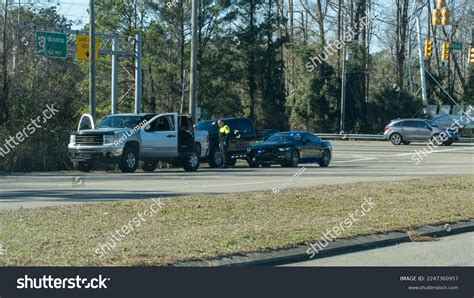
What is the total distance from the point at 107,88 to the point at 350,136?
20193 millimetres

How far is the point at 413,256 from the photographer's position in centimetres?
1038

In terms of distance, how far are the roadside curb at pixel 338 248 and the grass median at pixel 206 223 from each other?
189mm

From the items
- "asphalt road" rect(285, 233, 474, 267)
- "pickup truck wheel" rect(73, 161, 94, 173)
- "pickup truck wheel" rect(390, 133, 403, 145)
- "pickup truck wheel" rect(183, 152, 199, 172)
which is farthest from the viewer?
"pickup truck wheel" rect(390, 133, 403, 145)

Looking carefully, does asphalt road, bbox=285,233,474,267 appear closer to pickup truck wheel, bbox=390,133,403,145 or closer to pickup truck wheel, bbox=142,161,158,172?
pickup truck wheel, bbox=142,161,158,172

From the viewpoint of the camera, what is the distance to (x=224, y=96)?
6494cm

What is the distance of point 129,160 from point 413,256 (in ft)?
54.2

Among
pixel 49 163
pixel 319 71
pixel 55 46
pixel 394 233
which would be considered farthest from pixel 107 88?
pixel 394 233

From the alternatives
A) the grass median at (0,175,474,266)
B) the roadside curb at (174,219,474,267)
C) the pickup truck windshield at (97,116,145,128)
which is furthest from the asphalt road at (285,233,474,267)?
the pickup truck windshield at (97,116,145,128)

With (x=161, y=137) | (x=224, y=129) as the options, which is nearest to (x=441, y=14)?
(x=224, y=129)

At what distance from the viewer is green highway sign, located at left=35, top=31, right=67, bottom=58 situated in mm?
31203

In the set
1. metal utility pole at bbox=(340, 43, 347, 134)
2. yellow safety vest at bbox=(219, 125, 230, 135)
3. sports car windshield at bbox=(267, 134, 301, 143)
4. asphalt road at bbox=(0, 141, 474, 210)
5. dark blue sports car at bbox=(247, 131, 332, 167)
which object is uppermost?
metal utility pole at bbox=(340, 43, 347, 134)

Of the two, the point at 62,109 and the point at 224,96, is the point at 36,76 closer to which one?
the point at 62,109

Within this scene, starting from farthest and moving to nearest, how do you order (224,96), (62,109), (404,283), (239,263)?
(224,96) → (62,109) → (239,263) → (404,283)

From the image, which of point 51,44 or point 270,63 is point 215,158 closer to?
point 51,44
